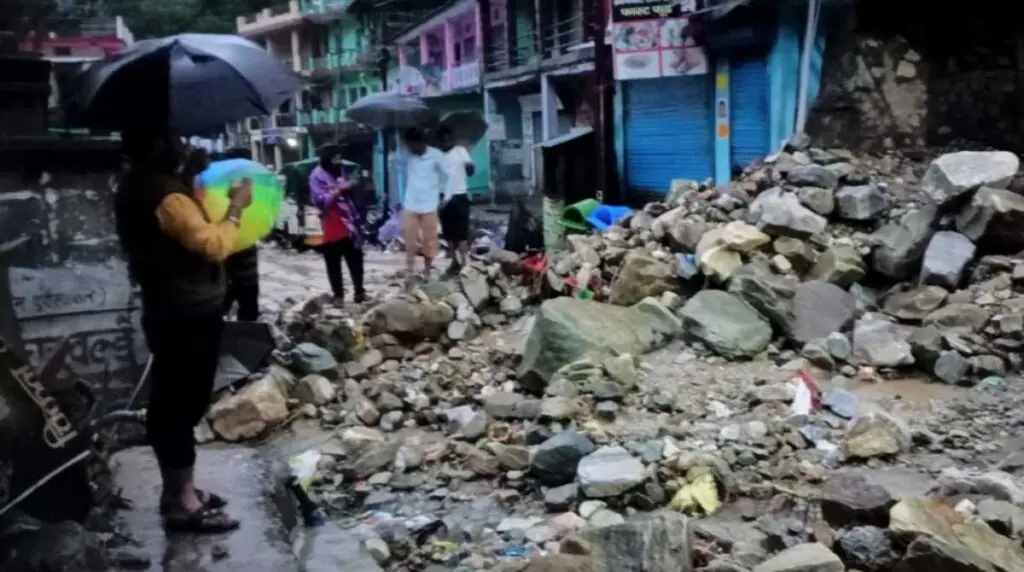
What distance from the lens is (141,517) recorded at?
12.7 feet

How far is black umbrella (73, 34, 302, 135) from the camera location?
3643 millimetres

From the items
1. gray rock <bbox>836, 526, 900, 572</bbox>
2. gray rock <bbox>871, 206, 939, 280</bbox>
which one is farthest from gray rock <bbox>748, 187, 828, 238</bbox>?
gray rock <bbox>836, 526, 900, 572</bbox>

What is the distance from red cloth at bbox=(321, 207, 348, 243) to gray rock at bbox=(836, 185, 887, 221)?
4093 millimetres

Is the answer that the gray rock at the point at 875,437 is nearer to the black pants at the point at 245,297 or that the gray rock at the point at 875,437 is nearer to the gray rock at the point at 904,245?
the gray rock at the point at 904,245

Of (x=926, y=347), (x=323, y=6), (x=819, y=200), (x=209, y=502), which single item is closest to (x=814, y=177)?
(x=819, y=200)

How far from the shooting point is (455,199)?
32.2ft

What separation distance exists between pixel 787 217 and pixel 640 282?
1.28 m

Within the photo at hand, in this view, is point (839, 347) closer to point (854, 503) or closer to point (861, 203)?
point (861, 203)

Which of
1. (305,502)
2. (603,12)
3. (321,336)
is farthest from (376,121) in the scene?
(305,502)

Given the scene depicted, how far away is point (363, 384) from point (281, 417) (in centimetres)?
84

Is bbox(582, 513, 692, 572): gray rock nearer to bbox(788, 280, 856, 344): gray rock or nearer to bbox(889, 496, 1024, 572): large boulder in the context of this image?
bbox(889, 496, 1024, 572): large boulder

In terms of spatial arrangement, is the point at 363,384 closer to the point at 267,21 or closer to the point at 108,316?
the point at 108,316

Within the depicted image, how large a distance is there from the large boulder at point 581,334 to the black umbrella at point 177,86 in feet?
10.0

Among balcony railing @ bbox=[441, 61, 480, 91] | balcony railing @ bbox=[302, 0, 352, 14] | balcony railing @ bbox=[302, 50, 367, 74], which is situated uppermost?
balcony railing @ bbox=[302, 0, 352, 14]
